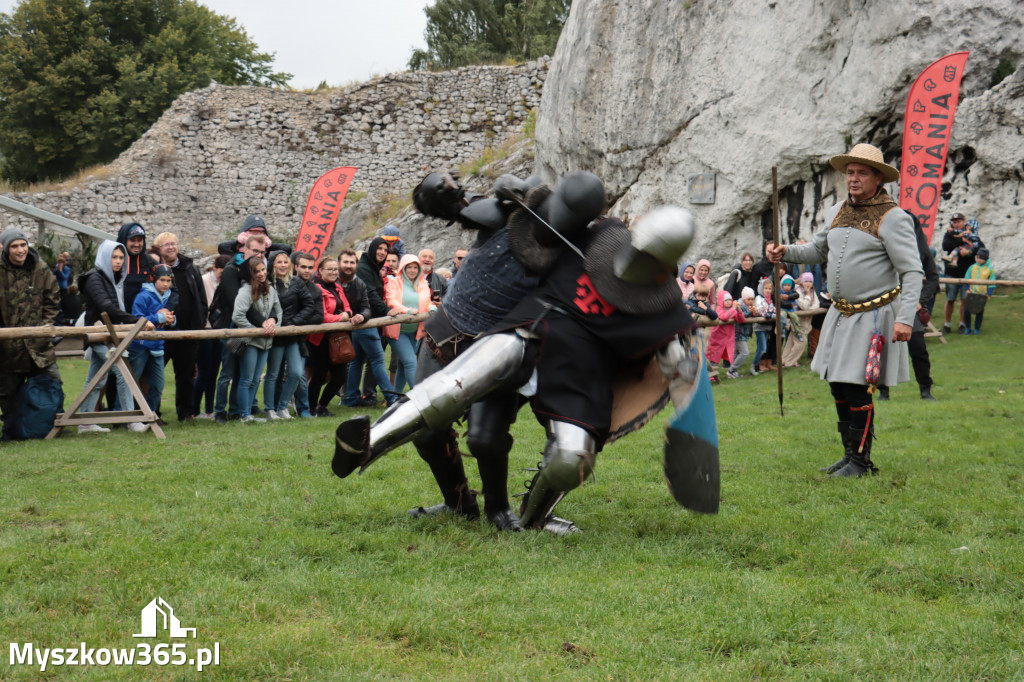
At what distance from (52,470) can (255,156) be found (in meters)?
23.9

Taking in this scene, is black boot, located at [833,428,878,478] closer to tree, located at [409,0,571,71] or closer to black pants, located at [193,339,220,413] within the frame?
black pants, located at [193,339,220,413]

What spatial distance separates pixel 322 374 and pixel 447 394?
19.7ft

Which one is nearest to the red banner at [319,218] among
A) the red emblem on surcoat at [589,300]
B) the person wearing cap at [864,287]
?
the person wearing cap at [864,287]

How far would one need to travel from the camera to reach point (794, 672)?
9.14ft

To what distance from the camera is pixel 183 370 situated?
342 inches

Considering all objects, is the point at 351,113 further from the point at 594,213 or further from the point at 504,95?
the point at 594,213

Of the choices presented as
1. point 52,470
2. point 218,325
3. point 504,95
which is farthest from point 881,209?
point 504,95

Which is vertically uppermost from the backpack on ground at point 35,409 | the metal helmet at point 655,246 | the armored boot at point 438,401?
the metal helmet at point 655,246

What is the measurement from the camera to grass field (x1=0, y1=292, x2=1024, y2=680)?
9.43 feet

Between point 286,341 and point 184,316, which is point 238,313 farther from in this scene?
point 184,316

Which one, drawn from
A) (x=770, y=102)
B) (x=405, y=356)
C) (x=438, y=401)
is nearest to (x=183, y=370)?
(x=405, y=356)

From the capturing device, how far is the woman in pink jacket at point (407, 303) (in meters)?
9.61

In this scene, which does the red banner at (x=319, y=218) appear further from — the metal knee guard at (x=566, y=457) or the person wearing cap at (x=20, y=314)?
the metal knee guard at (x=566, y=457)

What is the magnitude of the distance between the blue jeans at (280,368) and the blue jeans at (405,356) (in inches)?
45.6
